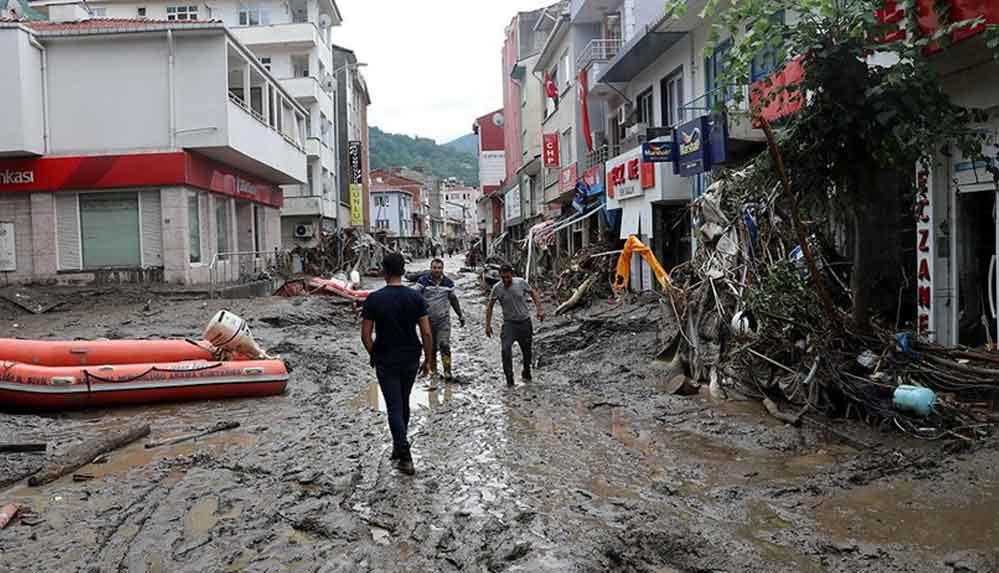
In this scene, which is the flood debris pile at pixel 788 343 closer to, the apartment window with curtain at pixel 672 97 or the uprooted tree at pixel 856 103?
the uprooted tree at pixel 856 103

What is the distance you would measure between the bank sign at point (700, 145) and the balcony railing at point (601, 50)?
8958 millimetres

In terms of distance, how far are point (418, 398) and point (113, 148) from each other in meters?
14.7

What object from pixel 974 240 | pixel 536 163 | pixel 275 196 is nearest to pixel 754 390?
pixel 974 240

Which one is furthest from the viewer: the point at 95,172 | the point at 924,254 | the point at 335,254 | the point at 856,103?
the point at 335,254

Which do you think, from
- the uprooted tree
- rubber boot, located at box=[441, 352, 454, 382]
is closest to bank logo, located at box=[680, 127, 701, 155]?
rubber boot, located at box=[441, 352, 454, 382]

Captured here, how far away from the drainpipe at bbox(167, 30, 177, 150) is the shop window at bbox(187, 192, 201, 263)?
5.29 feet

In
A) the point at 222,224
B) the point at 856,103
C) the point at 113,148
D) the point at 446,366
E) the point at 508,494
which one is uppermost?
the point at 113,148

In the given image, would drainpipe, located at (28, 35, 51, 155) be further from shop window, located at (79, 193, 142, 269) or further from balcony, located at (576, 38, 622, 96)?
balcony, located at (576, 38, 622, 96)

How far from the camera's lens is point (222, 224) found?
25719mm

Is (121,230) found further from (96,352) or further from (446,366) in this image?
(446,366)

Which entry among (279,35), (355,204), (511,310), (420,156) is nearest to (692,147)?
(511,310)

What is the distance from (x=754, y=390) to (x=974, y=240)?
2787 millimetres

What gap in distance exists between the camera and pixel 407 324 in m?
6.83

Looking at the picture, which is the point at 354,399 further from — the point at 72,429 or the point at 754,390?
the point at 754,390
